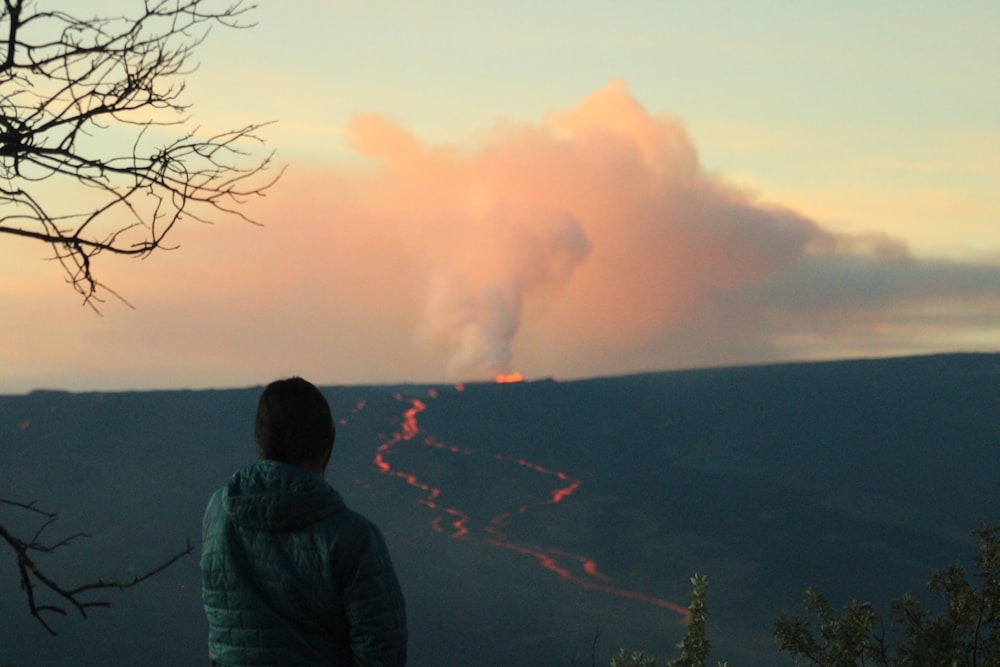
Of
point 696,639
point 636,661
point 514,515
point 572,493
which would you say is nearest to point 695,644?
point 696,639

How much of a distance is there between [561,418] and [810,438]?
34.4ft

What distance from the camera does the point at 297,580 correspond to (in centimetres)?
298

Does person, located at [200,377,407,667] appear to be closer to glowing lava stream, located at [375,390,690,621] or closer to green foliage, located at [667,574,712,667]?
green foliage, located at [667,574,712,667]

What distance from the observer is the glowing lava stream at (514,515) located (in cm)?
3544

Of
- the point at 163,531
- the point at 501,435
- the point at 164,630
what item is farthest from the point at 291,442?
the point at 501,435

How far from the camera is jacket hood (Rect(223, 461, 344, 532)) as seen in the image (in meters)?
2.95

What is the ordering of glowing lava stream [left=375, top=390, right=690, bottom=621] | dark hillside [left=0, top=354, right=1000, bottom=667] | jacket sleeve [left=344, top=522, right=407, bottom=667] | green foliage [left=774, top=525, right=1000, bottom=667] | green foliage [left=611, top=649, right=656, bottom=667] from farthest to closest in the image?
glowing lava stream [left=375, top=390, right=690, bottom=621] → dark hillside [left=0, top=354, right=1000, bottom=667] → green foliage [left=774, top=525, right=1000, bottom=667] → green foliage [left=611, top=649, right=656, bottom=667] → jacket sleeve [left=344, top=522, right=407, bottom=667]

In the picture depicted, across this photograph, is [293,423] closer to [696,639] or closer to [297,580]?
[297,580]

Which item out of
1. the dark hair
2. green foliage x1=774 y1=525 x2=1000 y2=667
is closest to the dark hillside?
green foliage x1=774 y1=525 x2=1000 y2=667

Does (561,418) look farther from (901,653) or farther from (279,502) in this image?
(279,502)

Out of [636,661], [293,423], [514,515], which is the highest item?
[293,423]

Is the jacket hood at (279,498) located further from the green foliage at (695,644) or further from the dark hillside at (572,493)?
the dark hillside at (572,493)

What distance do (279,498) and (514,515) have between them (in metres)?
38.8

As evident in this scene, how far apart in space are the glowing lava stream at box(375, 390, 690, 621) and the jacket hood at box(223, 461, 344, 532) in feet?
96.1
